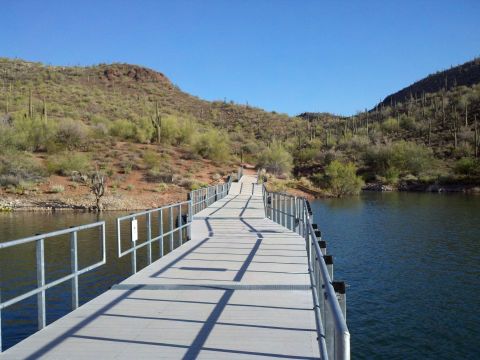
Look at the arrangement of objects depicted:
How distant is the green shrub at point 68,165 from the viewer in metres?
48.4

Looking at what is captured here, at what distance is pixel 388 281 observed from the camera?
50.0ft

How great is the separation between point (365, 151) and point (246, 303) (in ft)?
246

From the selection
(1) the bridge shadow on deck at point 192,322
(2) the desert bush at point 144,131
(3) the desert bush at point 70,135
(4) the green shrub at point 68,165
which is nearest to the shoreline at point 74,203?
(4) the green shrub at point 68,165

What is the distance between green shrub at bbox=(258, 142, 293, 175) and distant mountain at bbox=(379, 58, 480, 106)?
5737 cm

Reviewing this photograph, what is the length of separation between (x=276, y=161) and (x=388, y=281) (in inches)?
1978

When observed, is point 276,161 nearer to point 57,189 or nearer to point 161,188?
point 161,188

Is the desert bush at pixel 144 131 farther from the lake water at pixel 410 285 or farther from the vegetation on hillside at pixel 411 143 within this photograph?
the lake water at pixel 410 285

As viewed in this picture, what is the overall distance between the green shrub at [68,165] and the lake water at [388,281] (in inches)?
753

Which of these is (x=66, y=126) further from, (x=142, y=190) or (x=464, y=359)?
(x=464, y=359)

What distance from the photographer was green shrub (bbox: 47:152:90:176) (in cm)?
4841

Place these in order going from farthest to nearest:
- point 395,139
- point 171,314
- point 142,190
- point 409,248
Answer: point 395,139 → point 142,190 → point 409,248 → point 171,314

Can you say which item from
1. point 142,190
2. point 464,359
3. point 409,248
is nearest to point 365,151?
point 142,190

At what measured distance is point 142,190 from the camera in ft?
153

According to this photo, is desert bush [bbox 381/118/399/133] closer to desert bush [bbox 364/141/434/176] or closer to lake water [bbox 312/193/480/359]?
desert bush [bbox 364/141/434/176]
